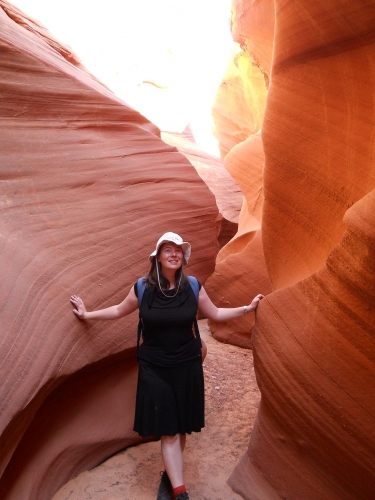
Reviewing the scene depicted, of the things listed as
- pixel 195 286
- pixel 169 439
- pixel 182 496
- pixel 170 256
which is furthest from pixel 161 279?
pixel 182 496

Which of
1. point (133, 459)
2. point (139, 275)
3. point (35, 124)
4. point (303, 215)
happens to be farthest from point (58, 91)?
point (133, 459)

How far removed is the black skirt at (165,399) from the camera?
3.06m

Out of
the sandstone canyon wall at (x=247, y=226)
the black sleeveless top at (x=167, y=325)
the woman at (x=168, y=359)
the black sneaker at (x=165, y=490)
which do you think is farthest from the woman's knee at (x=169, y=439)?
the sandstone canyon wall at (x=247, y=226)

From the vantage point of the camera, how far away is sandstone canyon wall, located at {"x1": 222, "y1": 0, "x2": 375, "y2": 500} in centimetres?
277

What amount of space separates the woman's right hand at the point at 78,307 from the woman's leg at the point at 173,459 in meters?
0.92

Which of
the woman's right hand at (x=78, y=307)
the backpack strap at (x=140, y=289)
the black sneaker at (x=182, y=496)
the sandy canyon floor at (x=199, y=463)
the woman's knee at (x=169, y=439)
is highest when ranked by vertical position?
the backpack strap at (x=140, y=289)

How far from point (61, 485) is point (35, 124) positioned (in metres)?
2.56

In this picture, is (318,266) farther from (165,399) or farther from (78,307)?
(78,307)

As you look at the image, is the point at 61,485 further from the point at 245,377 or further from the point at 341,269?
the point at 245,377

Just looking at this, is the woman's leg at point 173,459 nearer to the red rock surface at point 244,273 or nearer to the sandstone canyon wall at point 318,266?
the sandstone canyon wall at point 318,266

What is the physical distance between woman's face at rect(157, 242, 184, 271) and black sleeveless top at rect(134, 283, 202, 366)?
0.50ft

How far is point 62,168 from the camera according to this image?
382 centimetres

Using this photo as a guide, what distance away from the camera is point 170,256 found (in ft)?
9.96

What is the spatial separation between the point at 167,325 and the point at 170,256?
0.41 meters
